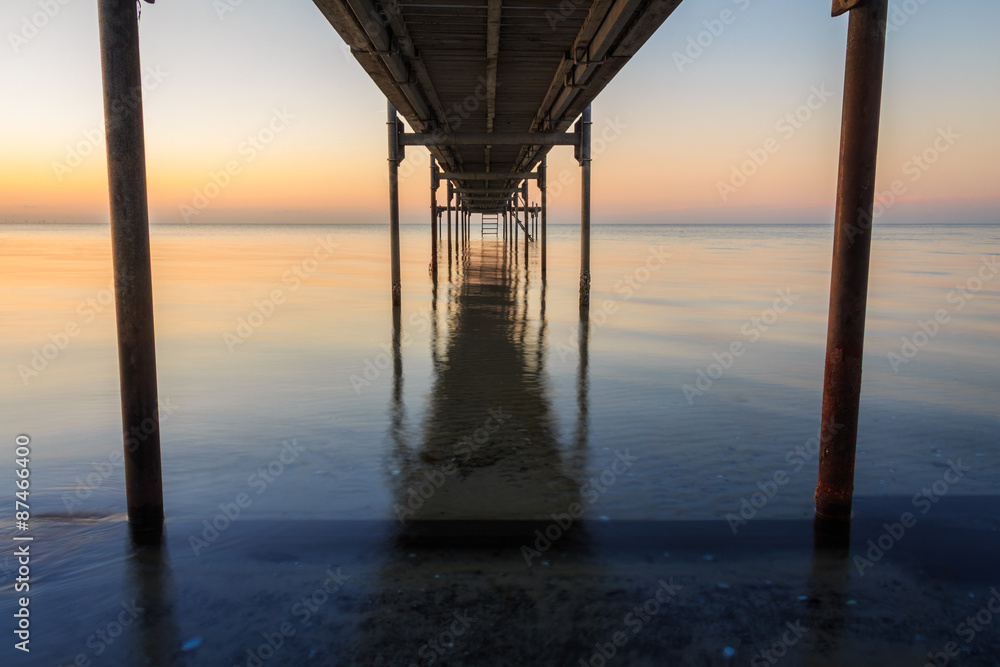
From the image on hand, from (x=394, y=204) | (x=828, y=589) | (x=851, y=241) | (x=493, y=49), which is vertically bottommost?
(x=828, y=589)

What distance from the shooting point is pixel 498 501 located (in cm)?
364

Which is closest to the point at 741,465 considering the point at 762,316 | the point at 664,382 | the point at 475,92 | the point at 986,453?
the point at 986,453

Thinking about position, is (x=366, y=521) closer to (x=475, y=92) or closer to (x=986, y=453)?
(x=986, y=453)

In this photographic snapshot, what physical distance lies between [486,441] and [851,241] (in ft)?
8.74

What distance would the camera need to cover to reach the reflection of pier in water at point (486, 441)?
143 inches

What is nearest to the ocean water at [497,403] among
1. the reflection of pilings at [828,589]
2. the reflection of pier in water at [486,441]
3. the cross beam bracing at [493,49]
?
the reflection of pier in water at [486,441]

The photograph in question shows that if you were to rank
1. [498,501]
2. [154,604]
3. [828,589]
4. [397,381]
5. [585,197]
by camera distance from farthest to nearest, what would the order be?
[585,197] < [397,381] < [498,501] < [828,589] < [154,604]

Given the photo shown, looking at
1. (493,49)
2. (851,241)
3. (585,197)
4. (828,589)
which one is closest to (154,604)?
(828,589)

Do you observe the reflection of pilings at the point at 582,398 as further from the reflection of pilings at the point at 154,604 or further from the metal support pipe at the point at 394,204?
the metal support pipe at the point at 394,204

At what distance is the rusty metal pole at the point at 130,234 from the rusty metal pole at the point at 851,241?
10.5 ft

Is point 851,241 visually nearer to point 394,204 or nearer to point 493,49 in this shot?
point 493,49

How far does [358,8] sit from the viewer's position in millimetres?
4906

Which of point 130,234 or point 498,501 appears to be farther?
point 498,501

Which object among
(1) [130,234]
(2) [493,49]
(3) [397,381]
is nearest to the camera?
(1) [130,234]
